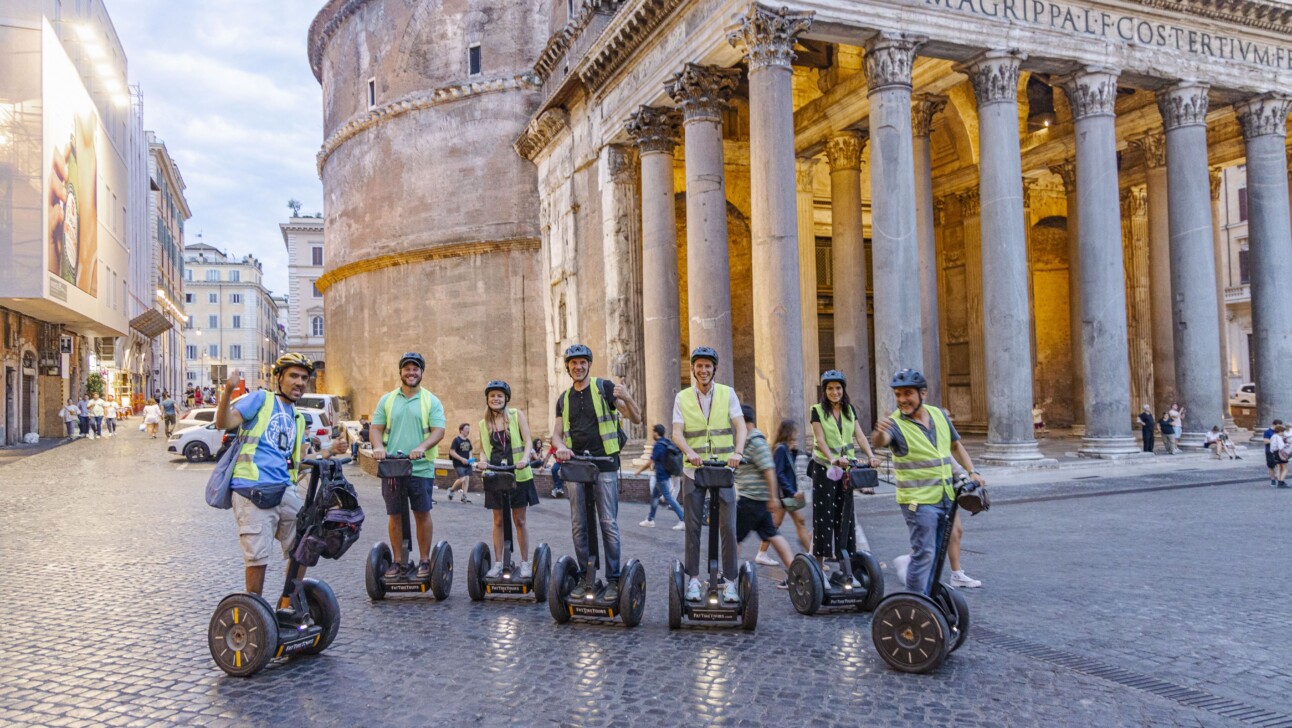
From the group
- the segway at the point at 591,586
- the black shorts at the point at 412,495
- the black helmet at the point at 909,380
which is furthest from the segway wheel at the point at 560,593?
the black helmet at the point at 909,380

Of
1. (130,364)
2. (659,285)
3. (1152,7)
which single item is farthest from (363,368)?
(130,364)

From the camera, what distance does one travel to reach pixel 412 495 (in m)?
6.78

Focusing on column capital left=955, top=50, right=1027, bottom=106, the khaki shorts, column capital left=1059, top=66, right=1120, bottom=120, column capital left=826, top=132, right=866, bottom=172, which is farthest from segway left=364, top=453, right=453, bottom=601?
column capital left=826, top=132, right=866, bottom=172

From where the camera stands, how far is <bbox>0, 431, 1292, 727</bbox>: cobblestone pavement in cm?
434

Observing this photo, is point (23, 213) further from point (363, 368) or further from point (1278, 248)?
point (1278, 248)

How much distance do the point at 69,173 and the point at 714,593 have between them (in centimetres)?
2808

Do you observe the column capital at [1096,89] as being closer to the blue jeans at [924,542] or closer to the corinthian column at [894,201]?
the corinthian column at [894,201]

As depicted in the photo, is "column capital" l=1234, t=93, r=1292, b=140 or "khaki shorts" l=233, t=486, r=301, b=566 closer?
"khaki shorts" l=233, t=486, r=301, b=566

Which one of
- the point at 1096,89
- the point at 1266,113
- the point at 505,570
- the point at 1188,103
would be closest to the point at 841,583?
the point at 505,570

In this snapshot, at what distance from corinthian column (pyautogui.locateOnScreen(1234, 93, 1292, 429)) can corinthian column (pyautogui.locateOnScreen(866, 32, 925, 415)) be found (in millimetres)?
7793

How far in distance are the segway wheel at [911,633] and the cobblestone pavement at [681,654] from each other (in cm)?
9

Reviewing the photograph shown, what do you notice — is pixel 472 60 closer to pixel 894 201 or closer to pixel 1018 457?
pixel 894 201

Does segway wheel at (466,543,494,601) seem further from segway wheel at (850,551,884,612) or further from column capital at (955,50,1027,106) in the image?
column capital at (955,50,1027,106)

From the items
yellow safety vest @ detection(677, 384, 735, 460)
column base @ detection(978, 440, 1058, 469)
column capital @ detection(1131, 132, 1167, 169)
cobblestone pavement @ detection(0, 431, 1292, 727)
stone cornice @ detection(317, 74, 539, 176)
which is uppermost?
stone cornice @ detection(317, 74, 539, 176)
